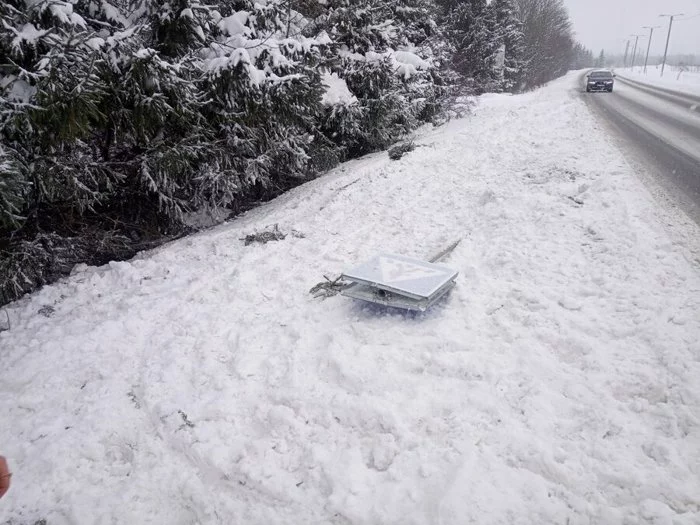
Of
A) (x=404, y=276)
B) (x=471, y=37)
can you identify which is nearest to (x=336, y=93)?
(x=404, y=276)

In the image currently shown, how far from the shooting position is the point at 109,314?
5316 millimetres

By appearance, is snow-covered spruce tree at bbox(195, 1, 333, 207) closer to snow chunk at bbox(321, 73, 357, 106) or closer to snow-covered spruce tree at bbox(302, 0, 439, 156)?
snow chunk at bbox(321, 73, 357, 106)

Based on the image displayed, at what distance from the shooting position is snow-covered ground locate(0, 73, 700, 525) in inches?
114

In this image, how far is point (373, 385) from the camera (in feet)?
12.4

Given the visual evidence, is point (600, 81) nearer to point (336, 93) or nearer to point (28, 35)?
point (336, 93)

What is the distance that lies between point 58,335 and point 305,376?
327cm

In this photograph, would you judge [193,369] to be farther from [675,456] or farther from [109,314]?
[675,456]

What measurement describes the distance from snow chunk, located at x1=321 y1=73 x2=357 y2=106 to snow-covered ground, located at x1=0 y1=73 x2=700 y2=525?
5.90 meters

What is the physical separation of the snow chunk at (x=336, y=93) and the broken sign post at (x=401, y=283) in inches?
287

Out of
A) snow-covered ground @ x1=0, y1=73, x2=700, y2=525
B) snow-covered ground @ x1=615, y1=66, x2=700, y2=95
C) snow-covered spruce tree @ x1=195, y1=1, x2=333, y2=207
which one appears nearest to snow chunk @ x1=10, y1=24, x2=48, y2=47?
snow-covered spruce tree @ x1=195, y1=1, x2=333, y2=207

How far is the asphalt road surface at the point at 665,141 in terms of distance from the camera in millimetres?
7543

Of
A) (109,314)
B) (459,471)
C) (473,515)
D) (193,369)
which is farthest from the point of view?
(109,314)

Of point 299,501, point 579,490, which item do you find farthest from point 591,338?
point 299,501

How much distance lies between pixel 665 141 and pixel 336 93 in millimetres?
9286
